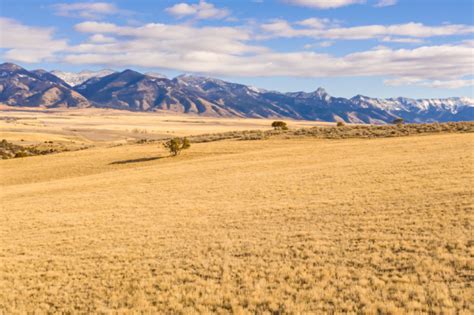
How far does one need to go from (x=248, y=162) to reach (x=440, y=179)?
2556cm

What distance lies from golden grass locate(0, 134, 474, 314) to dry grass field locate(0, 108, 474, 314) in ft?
0.25

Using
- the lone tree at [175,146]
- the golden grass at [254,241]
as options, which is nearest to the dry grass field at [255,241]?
the golden grass at [254,241]

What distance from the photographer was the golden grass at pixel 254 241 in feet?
46.2

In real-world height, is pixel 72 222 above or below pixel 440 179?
below

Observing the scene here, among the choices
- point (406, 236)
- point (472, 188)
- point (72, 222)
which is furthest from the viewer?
point (72, 222)

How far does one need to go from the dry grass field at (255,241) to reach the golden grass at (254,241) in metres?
0.08

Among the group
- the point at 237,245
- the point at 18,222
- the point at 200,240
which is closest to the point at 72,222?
the point at 18,222

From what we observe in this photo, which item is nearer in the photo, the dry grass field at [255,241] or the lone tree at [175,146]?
the dry grass field at [255,241]

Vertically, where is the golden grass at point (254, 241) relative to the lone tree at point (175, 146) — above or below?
below

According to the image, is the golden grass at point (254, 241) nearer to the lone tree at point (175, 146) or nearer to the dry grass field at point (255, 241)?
the dry grass field at point (255, 241)

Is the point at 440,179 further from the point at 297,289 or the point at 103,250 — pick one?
the point at 103,250

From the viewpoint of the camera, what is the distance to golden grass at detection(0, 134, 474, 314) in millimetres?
14078

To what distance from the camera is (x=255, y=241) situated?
2069 cm

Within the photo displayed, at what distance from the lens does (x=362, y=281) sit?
14.4 metres
